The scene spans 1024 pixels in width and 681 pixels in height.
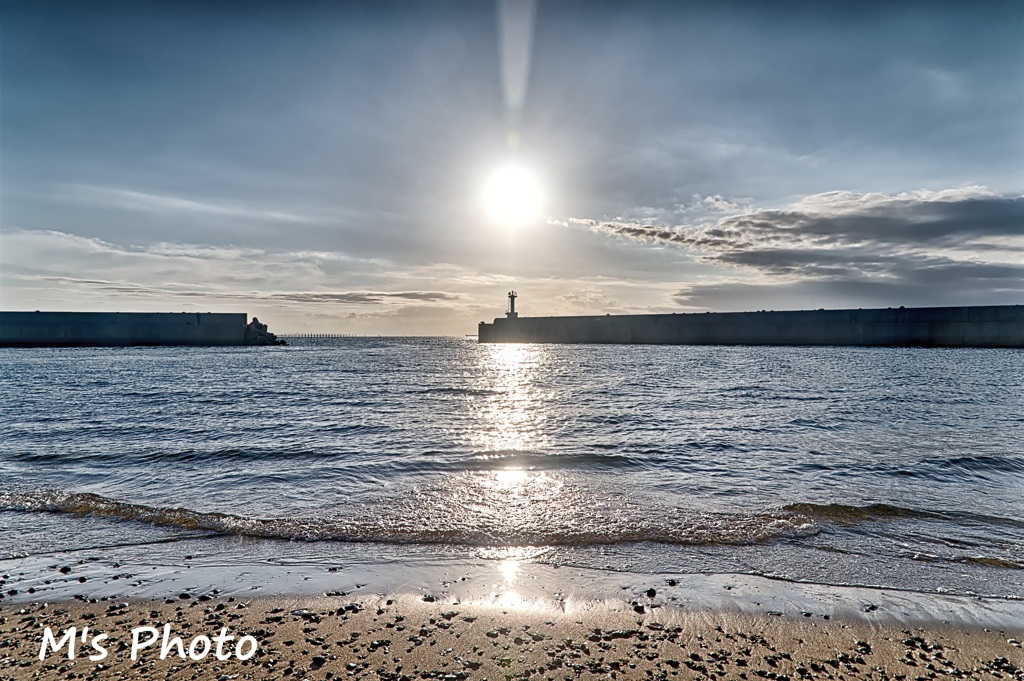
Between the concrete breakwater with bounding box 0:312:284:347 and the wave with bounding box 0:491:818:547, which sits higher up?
the concrete breakwater with bounding box 0:312:284:347

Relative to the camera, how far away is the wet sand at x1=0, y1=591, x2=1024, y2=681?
11.9 ft

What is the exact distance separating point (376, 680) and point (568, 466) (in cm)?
769

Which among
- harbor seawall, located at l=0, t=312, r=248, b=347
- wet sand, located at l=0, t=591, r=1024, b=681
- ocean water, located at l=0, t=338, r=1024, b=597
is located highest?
harbor seawall, located at l=0, t=312, r=248, b=347

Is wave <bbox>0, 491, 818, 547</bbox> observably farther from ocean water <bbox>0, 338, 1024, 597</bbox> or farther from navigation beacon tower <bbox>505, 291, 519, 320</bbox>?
navigation beacon tower <bbox>505, 291, 519, 320</bbox>

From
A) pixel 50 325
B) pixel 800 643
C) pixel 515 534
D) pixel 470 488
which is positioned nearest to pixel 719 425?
pixel 470 488

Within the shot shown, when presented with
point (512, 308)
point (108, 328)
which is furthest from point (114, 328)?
point (512, 308)

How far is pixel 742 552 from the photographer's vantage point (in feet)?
20.6

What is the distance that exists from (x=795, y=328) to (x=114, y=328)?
4114 inches

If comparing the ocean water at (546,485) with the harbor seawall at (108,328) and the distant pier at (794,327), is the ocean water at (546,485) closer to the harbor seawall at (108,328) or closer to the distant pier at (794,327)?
the distant pier at (794,327)

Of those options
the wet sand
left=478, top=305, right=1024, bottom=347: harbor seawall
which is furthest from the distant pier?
the wet sand

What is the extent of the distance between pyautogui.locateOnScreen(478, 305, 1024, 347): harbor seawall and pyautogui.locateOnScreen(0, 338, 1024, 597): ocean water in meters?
60.3

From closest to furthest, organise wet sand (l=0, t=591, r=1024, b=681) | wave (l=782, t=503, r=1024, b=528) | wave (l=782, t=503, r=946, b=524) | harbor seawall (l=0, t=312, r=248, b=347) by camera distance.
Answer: wet sand (l=0, t=591, r=1024, b=681) → wave (l=782, t=503, r=1024, b=528) → wave (l=782, t=503, r=946, b=524) → harbor seawall (l=0, t=312, r=248, b=347)

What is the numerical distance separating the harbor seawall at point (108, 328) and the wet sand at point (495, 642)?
97.6 m

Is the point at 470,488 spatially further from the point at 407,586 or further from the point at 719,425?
the point at 719,425
